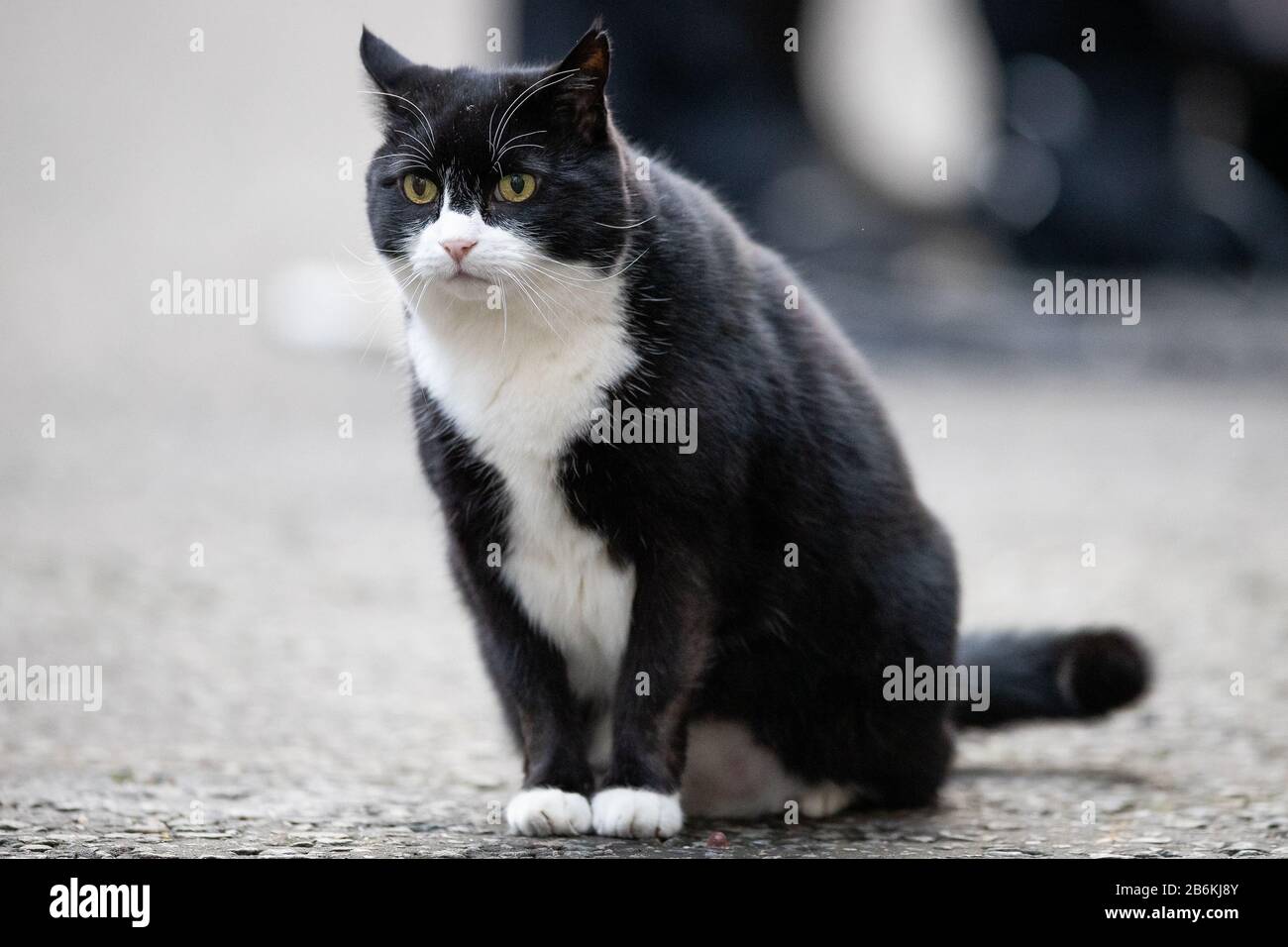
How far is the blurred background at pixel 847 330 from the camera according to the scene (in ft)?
12.3

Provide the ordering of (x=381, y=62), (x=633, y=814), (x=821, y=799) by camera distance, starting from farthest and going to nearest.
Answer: (x=821, y=799), (x=381, y=62), (x=633, y=814)

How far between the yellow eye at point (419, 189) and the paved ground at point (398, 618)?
0.69 metres

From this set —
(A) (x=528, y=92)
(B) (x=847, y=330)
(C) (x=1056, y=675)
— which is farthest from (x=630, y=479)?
(B) (x=847, y=330)

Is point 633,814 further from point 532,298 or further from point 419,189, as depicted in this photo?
point 419,189

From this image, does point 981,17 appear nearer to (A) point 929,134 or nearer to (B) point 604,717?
(A) point 929,134

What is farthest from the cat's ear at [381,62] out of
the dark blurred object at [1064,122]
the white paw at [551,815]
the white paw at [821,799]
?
the dark blurred object at [1064,122]

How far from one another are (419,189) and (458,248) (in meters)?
0.21

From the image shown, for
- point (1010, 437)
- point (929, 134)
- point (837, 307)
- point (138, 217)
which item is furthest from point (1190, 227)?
point (138, 217)

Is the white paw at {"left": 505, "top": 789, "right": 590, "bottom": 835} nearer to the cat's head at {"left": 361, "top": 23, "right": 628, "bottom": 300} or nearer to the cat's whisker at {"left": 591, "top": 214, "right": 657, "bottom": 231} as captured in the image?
the cat's head at {"left": 361, "top": 23, "right": 628, "bottom": 300}

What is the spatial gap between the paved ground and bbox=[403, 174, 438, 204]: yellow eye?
0.69m

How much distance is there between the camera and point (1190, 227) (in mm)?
11484

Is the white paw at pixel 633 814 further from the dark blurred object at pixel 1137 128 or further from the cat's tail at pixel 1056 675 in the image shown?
the dark blurred object at pixel 1137 128

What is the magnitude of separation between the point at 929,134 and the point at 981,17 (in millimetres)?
5280

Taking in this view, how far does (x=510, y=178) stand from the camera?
283 centimetres
